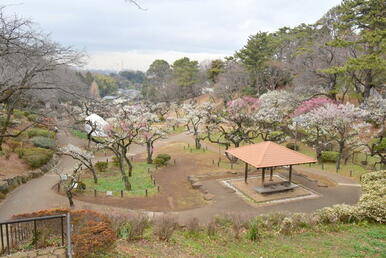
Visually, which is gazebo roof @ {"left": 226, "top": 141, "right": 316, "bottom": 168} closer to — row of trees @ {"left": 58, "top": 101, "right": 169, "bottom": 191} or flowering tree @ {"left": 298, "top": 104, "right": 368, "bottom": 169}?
flowering tree @ {"left": 298, "top": 104, "right": 368, "bottom": 169}

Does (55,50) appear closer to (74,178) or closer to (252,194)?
(74,178)

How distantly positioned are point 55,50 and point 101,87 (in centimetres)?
7466

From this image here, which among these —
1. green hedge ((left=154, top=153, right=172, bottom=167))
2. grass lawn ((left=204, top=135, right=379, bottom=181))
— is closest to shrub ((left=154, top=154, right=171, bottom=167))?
green hedge ((left=154, top=153, right=172, bottom=167))

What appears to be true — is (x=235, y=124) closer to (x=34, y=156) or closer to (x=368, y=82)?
(x=368, y=82)

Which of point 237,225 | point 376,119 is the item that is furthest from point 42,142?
point 376,119

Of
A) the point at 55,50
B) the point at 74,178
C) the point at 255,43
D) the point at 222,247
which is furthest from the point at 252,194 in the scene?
the point at 255,43

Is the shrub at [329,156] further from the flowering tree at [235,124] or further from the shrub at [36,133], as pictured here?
the shrub at [36,133]

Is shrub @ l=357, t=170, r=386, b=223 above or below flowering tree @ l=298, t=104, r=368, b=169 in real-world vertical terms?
below

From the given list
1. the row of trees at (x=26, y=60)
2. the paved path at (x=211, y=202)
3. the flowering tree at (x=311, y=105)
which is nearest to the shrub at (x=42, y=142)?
the paved path at (x=211, y=202)

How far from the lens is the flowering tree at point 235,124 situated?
23047 mm

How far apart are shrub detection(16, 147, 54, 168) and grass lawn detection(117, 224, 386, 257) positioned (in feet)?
45.6

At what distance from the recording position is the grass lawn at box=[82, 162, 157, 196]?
53.3 feet

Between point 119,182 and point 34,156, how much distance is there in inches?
260

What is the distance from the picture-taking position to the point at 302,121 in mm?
23891
